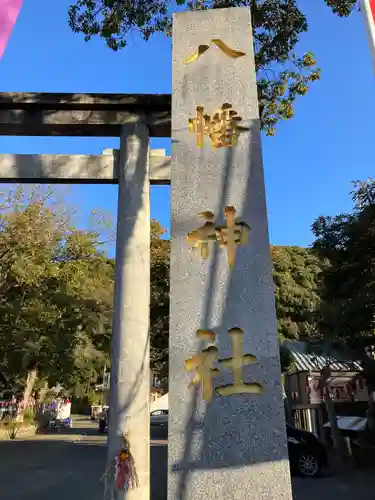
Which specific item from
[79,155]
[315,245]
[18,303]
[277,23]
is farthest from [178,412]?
[18,303]

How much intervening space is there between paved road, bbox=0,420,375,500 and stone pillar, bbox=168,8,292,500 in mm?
4424

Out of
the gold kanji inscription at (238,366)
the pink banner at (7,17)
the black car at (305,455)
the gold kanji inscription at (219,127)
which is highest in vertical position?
the pink banner at (7,17)

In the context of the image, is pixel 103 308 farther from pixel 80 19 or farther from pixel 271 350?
pixel 271 350

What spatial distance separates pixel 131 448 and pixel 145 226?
86.5 inches

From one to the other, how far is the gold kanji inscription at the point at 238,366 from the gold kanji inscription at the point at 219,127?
63.8 inches

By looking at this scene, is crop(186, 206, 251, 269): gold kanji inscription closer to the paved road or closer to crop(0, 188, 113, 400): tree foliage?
the paved road

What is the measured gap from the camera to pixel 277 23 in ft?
22.1

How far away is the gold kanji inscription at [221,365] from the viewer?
10.3ft

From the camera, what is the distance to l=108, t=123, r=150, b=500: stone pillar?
4254 mm

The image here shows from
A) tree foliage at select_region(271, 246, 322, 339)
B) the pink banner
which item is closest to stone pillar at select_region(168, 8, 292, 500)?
the pink banner

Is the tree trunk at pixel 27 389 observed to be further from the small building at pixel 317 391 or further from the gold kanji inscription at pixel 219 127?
the gold kanji inscription at pixel 219 127

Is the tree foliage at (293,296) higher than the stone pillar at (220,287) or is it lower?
higher

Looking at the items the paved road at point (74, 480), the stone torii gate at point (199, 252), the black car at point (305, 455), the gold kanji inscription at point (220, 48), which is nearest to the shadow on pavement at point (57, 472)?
the paved road at point (74, 480)

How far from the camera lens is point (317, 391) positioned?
507 inches
